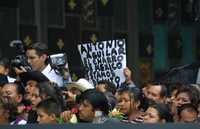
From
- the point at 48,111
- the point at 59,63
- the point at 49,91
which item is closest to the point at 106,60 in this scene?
the point at 59,63

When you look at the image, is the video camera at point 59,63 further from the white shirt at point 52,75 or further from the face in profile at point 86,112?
the face in profile at point 86,112

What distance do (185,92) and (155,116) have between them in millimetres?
997

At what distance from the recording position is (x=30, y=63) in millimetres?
8258

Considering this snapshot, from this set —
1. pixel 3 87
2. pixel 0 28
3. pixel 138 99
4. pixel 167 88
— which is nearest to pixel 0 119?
pixel 3 87

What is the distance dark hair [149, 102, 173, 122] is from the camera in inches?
248

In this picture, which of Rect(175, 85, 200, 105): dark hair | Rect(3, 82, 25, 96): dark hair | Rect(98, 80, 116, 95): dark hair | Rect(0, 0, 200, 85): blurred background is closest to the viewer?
Rect(175, 85, 200, 105): dark hair

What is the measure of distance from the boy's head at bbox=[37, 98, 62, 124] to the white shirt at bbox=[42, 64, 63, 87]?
1784mm

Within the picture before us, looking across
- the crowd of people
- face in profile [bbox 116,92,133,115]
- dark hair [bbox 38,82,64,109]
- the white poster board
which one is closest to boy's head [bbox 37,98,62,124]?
the crowd of people

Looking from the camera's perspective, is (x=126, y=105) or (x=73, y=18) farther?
(x=73, y=18)

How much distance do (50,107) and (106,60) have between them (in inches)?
106

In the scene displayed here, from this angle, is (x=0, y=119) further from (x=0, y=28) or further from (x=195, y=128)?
(x=0, y=28)

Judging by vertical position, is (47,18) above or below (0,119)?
above

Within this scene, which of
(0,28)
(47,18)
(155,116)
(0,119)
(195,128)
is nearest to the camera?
(195,128)

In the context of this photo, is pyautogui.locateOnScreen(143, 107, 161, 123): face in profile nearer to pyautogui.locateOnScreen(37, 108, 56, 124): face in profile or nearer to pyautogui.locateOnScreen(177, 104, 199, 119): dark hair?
pyautogui.locateOnScreen(177, 104, 199, 119): dark hair
